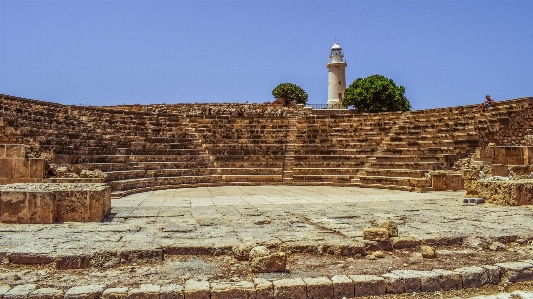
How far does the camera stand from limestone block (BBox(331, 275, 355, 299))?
4070 mm

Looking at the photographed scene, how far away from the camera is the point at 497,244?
5.45 m

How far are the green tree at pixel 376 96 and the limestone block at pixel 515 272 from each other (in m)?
39.6

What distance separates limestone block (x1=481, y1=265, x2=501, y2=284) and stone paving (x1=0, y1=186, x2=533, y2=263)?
1.06 m

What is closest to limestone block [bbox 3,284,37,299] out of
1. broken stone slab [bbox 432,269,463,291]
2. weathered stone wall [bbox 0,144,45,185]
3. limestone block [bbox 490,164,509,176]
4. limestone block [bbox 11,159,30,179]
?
broken stone slab [bbox 432,269,463,291]

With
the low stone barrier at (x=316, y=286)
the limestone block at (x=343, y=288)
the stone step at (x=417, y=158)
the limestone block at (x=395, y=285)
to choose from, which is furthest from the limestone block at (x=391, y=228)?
the stone step at (x=417, y=158)

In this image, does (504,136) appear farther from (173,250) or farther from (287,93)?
(287,93)

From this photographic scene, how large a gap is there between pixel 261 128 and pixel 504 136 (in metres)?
9.52

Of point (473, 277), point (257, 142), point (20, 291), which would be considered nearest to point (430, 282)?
point (473, 277)

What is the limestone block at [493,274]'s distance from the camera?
175 inches

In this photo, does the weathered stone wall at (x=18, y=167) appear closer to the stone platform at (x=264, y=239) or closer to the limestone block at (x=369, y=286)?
the stone platform at (x=264, y=239)

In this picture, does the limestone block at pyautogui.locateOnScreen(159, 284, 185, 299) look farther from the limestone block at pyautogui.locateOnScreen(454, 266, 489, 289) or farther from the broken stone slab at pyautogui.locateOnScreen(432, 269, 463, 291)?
the limestone block at pyautogui.locateOnScreen(454, 266, 489, 289)

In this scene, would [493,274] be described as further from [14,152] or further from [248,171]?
[248,171]

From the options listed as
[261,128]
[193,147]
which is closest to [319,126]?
[261,128]

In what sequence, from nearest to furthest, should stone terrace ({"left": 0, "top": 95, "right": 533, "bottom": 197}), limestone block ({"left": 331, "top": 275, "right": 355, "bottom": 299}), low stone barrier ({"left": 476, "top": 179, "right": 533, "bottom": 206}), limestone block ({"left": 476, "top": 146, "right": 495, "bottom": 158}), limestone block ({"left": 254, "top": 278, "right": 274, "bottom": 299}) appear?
limestone block ({"left": 254, "top": 278, "right": 274, "bottom": 299}) < limestone block ({"left": 331, "top": 275, "right": 355, "bottom": 299}) < low stone barrier ({"left": 476, "top": 179, "right": 533, "bottom": 206}) < stone terrace ({"left": 0, "top": 95, "right": 533, "bottom": 197}) < limestone block ({"left": 476, "top": 146, "right": 495, "bottom": 158})
